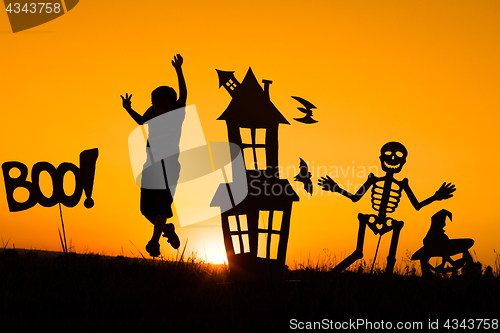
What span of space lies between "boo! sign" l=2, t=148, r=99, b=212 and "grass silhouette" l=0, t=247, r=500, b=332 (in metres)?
0.95

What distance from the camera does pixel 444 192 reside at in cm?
625

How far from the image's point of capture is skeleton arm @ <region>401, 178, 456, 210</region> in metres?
6.24

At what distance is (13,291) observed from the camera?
4.16 m

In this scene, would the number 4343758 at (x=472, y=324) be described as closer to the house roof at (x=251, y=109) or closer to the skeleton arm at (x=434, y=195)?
the skeleton arm at (x=434, y=195)

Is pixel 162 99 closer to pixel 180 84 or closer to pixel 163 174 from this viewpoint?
pixel 180 84

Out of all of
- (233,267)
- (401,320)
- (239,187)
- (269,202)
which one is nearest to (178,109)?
(239,187)

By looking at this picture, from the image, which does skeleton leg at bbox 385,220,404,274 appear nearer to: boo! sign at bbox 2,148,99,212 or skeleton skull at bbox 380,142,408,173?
skeleton skull at bbox 380,142,408,173

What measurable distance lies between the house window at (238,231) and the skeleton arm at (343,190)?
1.36m

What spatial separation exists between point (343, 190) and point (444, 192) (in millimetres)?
1521

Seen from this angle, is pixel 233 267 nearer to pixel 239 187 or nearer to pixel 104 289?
pixel 239 187

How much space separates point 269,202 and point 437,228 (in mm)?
2454

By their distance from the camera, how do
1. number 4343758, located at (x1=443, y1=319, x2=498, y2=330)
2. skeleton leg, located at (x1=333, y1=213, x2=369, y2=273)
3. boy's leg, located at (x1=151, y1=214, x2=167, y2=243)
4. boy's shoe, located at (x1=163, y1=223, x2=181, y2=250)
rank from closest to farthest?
number 4343758, located at (x1=443, y1=319, x2=498, y2=330) → skeleton leg, located at (x1=333, y1=213, x2=369, y2=273) → boy's leg, located at (x1=151, y1=214, x2=167, y2=243) → boy's shoe, located at (x1=163, y1=223, x2=181, y2=250)

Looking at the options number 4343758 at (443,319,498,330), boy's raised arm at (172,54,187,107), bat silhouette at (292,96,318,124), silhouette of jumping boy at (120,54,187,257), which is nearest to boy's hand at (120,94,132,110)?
silhouette of jumping boy at (120,54,187,257)

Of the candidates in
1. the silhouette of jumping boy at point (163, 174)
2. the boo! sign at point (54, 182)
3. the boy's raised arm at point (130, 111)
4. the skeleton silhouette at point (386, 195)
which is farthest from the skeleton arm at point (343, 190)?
the boo! sign at point (54, 182)
